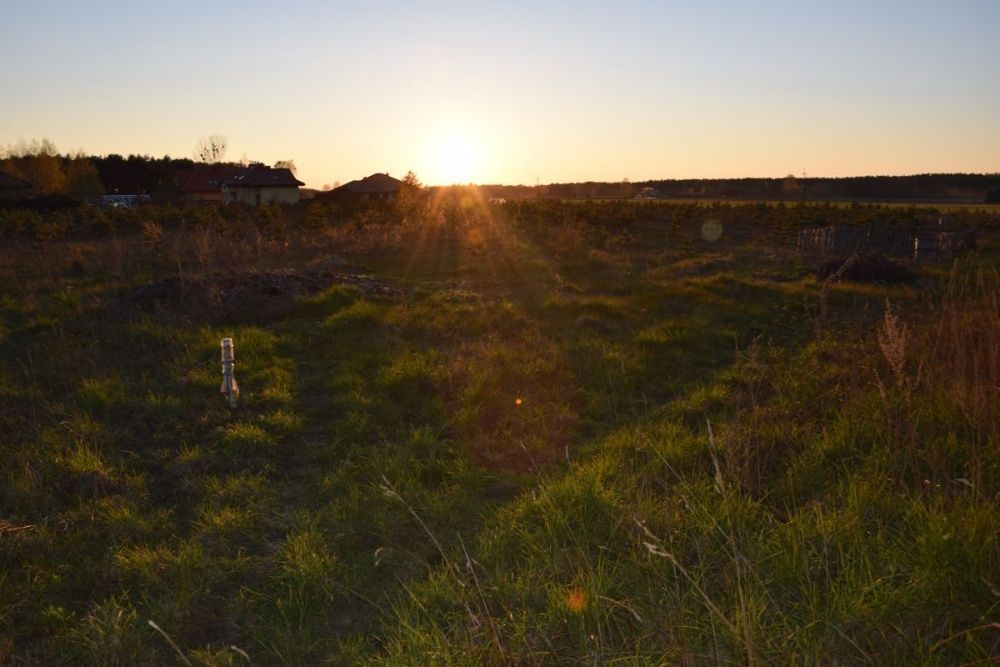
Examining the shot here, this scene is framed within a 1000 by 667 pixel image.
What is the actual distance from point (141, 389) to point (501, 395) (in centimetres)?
378

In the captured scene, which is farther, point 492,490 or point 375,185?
point 375,185

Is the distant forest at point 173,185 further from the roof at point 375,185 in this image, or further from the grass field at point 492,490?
the grass field at point 492,490

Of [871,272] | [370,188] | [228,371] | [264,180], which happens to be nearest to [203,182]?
[264,180]

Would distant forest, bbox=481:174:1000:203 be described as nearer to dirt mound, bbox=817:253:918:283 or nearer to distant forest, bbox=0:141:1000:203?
distant forest, bbox=0:141:1000:203

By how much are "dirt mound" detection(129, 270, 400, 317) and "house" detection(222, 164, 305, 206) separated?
44.0m

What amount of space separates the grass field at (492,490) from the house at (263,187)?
45.9 metres

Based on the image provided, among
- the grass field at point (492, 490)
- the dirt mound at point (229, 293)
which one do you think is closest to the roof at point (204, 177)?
the dirt mound at point (229, 293)

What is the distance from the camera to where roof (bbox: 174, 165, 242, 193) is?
59.2m

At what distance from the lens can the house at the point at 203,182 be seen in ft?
193

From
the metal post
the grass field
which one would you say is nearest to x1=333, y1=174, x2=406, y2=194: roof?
the grass field

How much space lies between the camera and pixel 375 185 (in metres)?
56.8

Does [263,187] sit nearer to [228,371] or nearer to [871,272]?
[871,272]

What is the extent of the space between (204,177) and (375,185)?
18.2 metres

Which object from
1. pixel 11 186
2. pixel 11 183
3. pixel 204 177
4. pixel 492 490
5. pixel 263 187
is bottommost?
pixel 492 490
